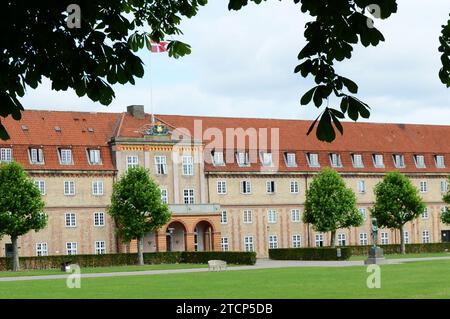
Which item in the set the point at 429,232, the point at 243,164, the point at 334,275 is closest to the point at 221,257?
the point at 243,164

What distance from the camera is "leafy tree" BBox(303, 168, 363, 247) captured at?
6775 cm

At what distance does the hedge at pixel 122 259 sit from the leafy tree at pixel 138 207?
1399 mm

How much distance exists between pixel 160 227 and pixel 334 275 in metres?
26.1

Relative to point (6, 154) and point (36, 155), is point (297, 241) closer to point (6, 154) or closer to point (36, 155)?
point (36, 155)

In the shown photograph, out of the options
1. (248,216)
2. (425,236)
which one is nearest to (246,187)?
(248,216)

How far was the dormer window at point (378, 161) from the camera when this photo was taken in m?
78.8

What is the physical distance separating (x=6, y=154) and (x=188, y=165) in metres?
14.5

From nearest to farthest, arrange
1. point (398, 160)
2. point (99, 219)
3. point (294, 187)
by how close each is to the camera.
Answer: point (99, 219), point (294, 187), point (398, 160)

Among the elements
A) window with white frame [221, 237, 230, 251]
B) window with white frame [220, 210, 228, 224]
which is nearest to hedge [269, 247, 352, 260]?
window with white frame [221, 237, 230, 251]

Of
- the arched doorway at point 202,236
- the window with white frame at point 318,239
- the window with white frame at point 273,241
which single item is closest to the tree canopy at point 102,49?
the arched doorway at point 202,236

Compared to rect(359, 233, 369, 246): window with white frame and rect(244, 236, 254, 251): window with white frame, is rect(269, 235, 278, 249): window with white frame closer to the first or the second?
rect(244, 236, 254, 251): window with white frame

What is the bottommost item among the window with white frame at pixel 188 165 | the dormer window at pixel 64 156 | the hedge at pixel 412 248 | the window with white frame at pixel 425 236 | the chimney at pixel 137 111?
the hedge at pixel 412 248

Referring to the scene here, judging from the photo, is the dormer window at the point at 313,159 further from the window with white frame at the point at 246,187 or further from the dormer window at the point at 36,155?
the dormer window at the point at 36,155

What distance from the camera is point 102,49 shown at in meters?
8.12
